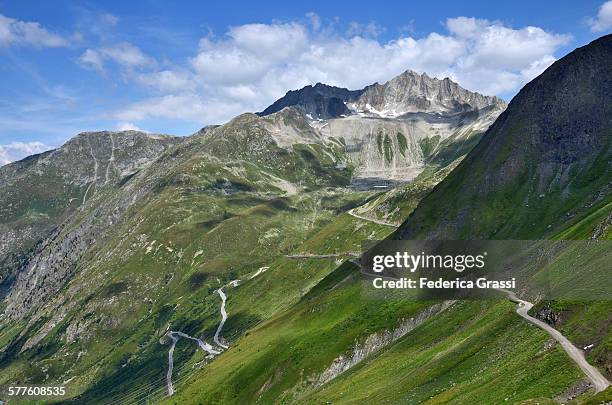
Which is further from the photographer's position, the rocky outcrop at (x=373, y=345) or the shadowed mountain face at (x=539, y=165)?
the shadowed mountain face at (x=539, y=165)

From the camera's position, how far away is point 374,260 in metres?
165

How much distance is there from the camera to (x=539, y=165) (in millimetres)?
156500

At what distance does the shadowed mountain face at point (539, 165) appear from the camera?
454 feet

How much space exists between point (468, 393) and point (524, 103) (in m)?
152

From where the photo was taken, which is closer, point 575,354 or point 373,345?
point 575,354

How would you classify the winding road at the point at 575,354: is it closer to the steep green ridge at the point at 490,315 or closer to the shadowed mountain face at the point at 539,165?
the steep green ridge at the point at 490,315

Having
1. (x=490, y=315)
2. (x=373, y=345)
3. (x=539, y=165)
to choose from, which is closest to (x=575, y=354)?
(x=490, y=315)

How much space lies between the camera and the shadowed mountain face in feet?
454

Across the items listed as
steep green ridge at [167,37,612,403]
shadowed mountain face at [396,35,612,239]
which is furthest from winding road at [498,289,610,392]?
shadowed mountain face at [396,35,612,239]

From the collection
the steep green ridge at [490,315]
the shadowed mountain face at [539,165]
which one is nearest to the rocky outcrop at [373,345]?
the steep green ridge at [490,315]

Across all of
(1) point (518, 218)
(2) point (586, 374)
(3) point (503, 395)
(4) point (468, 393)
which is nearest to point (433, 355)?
(4) point (468, 393)

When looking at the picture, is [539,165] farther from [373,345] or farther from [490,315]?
[490,315]

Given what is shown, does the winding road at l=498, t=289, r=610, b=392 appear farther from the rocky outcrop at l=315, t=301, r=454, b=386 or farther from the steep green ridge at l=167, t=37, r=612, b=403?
the rocky outcrop at l=315, t=301, r=454, b=386

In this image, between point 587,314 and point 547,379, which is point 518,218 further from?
point 547,379
